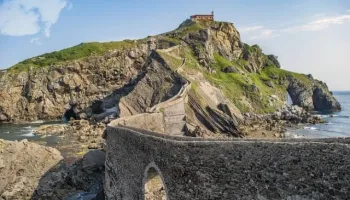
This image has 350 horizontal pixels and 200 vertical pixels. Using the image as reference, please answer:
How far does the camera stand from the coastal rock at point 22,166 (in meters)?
32.2

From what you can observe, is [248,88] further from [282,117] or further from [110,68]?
[110,68]

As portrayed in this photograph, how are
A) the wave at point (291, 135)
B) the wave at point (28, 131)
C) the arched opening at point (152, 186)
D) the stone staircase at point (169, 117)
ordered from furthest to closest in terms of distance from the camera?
1. the wave at point (28, 131)
2. the wave at point (291, 135)
3. the stone staircase at point (169, 117)
4. the arched opening at point (152, 186)

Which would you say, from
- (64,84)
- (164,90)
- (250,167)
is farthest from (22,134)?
(250,167)

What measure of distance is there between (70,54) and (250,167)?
352ft

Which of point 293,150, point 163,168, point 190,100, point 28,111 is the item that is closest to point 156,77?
point 190,100

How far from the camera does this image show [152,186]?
20031mm

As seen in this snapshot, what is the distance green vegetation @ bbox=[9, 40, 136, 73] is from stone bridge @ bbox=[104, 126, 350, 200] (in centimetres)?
9572

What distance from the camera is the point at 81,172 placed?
116ft

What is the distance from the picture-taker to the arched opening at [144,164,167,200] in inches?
753

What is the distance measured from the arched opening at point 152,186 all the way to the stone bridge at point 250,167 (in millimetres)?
237

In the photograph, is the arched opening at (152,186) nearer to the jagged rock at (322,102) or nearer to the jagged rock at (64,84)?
the jagged rock at (64,84)

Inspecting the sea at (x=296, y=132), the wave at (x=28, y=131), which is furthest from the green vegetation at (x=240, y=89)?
the wave at (x=28, y=131)

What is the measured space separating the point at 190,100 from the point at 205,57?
3896 cm

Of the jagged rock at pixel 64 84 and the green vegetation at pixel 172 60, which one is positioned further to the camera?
the jagged rock at pixel 64 84
